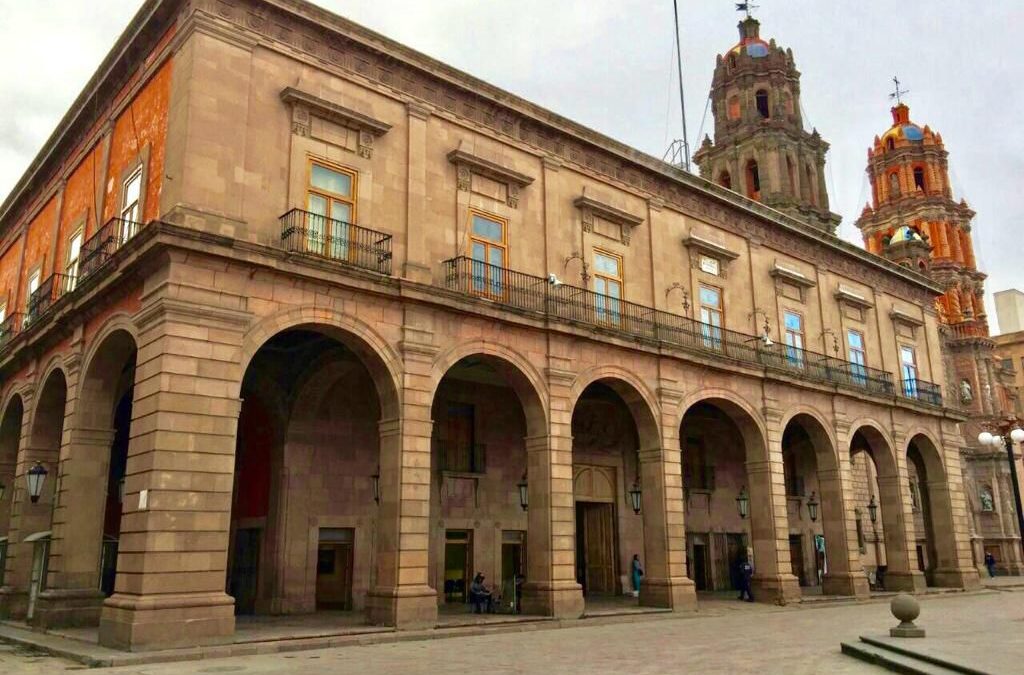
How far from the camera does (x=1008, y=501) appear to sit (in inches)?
2122

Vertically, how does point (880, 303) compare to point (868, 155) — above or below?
below

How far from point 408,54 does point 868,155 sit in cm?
5899

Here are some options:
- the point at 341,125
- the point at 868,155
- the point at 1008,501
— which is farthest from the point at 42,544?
the point at 868,155

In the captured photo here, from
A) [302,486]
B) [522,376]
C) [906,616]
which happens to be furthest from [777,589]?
[302,486]

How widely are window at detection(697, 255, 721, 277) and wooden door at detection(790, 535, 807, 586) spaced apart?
12576 mm

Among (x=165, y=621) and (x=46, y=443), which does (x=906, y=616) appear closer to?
(x=165, y=621)

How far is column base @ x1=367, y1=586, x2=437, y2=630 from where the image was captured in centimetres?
1672

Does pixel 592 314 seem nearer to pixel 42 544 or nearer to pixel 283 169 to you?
pixel 283 169

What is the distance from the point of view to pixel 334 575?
2136cm

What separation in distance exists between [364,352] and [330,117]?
522 cm

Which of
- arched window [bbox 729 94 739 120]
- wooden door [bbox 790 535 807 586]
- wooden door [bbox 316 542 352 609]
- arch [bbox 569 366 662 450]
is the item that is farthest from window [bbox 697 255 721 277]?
arched window [bbox 729 94 739 120]

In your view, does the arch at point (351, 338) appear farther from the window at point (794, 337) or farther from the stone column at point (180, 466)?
A: the window at point (794, 337)

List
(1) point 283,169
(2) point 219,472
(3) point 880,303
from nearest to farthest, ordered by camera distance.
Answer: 1. (2) point 219,472
2. (1) point 283,169
3. (3) point 880,303

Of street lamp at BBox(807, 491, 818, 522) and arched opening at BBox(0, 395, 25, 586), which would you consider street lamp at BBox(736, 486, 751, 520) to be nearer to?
street lamp at BBox(807, 491, 818, 522)
